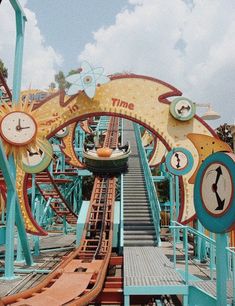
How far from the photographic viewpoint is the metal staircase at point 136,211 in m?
10.6

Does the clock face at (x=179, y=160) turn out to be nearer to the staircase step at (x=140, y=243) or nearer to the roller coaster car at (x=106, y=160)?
the staircase step at (x=140, y=243)

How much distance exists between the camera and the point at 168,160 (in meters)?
9.92

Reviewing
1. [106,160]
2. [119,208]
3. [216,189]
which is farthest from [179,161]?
[216,189]

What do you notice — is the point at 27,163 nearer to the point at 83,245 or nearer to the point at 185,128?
the point at 83,245

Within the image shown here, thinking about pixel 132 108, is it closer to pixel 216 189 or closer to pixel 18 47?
pixel 18 47

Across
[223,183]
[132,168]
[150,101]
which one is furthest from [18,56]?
[132,168]

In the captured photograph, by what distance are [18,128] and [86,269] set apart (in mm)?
3056

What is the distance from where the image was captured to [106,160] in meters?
14.4

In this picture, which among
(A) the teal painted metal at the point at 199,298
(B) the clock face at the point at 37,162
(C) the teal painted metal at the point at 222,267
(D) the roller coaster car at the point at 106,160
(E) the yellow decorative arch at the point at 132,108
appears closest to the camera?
(C) the teal painted metal at the point at 222,267

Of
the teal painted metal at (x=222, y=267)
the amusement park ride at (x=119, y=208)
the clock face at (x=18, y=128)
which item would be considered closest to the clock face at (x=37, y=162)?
the amusement park ride at (x=119, y=208)

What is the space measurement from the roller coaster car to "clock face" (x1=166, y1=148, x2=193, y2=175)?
4.68m

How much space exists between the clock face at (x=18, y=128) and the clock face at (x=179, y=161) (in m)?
3.58

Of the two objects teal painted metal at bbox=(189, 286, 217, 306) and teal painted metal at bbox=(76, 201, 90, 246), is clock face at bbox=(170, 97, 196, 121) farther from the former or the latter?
teal painted metal at bbox=(189, 286, 217, 306)

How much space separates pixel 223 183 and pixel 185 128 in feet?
22.9
